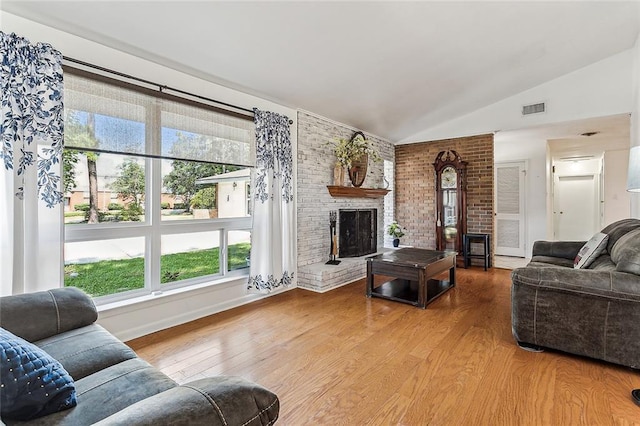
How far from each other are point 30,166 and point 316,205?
3020mm

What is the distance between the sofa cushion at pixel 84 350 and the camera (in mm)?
1339

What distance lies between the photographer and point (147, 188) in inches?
111

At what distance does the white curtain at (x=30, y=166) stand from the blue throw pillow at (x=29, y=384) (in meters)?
1.24

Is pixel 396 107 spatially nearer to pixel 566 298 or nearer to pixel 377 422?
pixel 566 298

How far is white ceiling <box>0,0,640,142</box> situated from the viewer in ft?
7.45

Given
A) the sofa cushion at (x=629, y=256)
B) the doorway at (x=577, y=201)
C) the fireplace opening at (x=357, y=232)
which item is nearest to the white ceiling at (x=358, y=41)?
the fireplace opening at (x=357, y=232)

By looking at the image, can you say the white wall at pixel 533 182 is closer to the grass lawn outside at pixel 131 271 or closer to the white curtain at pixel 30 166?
the grass lawn outside at pixel 131 271

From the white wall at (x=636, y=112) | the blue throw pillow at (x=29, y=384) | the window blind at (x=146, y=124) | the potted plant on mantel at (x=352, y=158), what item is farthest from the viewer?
the potted plant on mantel at (x=352, y=158)

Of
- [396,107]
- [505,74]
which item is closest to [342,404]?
[396,107]

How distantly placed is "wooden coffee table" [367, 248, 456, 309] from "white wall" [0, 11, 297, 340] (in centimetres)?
144

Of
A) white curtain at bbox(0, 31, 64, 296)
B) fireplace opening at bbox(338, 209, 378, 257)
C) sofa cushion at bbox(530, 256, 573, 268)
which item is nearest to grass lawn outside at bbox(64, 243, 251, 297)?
white curtain at bbox(0, 31, 64, 296)

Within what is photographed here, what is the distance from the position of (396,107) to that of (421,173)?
1.77 meters

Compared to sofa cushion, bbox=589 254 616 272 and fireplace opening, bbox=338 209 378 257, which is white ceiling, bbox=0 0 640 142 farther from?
sofa cushion, bbox=589 254 616 272

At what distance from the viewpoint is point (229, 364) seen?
85.4 inches
